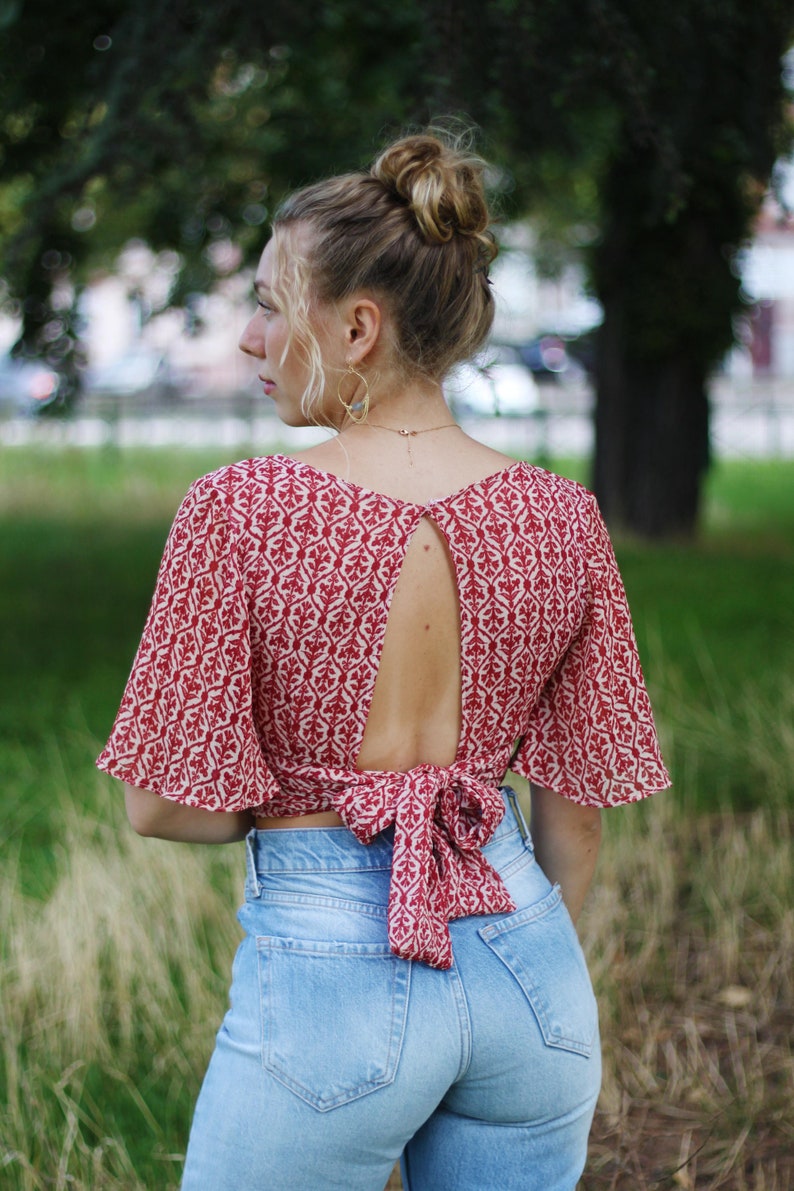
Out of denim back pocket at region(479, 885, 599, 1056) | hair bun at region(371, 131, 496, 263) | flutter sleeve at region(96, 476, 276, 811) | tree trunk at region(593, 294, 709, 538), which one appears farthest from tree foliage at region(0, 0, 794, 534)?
denim back pocket at region(479, 885, 599, 1056)

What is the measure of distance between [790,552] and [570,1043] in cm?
885

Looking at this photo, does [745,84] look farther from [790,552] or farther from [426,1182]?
[790,552]

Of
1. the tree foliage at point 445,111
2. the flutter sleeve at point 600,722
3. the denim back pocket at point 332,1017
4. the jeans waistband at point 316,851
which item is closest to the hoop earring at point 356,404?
the flutter sleeve at point 600,722

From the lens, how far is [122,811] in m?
4.84

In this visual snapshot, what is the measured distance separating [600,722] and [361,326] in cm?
58

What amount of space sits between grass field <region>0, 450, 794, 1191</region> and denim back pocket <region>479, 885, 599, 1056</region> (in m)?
1.53

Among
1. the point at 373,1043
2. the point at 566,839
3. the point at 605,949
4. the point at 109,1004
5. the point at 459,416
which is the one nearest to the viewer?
the point at 373,1043

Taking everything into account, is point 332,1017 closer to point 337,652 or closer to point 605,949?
point 337,652

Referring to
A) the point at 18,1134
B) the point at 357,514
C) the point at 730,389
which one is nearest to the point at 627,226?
the point at 18,1134

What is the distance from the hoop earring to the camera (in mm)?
1616

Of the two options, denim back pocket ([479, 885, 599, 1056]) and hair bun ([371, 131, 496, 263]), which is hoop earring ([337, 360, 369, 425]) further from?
denim back pocket ([479, 885, 599, 1056])

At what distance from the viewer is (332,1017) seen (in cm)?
147

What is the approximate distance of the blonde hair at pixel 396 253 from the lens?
1.60 m

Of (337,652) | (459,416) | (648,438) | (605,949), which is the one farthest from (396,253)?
(648,438)
